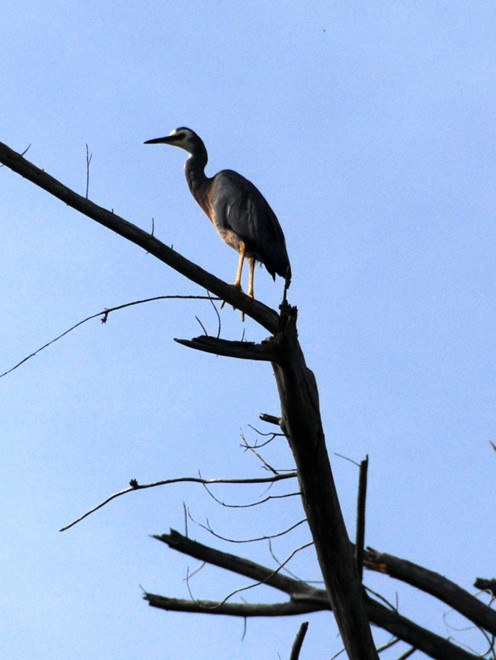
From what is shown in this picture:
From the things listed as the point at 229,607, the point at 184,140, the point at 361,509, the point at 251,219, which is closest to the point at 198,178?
the point at 184,140

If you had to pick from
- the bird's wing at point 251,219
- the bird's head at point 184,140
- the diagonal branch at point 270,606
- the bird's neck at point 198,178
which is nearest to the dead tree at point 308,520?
the diagonal branch at point 270,606

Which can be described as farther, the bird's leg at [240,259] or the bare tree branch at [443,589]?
the bird's leg at [240,259]

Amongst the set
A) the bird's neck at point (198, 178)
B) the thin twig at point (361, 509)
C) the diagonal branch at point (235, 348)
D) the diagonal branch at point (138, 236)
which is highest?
the bird's neck at point (198, 178)

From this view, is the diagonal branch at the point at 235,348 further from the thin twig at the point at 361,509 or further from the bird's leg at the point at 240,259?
the bird's leg at the point at 240,259

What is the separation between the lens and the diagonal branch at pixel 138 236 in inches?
147

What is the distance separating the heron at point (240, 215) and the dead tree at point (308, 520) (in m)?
2.71

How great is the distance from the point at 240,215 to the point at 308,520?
157 inches

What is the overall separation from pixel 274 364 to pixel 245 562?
0.81m

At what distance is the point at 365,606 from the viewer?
3539 mm

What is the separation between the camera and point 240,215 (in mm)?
7301

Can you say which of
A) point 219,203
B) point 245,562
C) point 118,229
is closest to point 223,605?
point 245,562

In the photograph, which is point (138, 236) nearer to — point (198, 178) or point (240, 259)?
point (240, 259)

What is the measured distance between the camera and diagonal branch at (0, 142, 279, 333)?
373cm

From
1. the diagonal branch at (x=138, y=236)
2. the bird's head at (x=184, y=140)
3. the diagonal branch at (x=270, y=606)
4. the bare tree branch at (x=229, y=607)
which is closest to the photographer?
the diagonal branch at (x=270, y=606)
